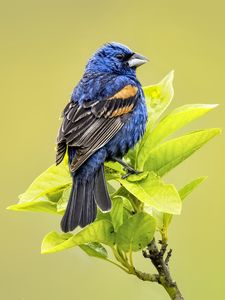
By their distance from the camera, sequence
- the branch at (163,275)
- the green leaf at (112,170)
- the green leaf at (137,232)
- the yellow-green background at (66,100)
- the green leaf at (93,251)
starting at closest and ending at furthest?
the branch at (163,275), the green leaf at (137,232), the green leaf at (93,251), the green leaf at (112,170), the yellow-green background at (66,100)

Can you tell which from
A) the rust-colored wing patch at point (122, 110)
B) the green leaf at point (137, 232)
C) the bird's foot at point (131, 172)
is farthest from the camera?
the rust-colored wing patch at point (122, 110)

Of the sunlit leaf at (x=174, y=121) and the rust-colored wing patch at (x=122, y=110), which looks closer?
the sunlit leaf at (x=174, y=121)

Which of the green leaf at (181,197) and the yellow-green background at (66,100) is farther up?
the green leaf at (181,197)

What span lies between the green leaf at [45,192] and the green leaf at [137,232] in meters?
0.28

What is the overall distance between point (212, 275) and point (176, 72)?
7.23ft

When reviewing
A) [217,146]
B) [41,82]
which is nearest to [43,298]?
[217,146]

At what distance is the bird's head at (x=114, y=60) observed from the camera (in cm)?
409

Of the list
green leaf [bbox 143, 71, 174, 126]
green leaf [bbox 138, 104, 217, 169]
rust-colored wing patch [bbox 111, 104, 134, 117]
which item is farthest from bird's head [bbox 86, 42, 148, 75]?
→ green leaf [bbox 138, 104, 217, 169]

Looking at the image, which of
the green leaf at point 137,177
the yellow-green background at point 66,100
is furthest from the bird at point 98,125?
the yellow-green background at point 66,100

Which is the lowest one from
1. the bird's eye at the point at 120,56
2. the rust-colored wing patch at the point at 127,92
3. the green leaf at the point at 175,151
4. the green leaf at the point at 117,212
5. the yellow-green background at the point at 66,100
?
the yellow-green background at the point at 66,100

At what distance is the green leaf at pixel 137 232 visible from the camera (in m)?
2.62

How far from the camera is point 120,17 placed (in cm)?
674

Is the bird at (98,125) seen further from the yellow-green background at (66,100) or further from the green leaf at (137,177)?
the yellow-green background at (66,100)

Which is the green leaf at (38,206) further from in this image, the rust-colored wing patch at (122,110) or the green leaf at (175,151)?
the rust-colored wing patch at (122,110)
